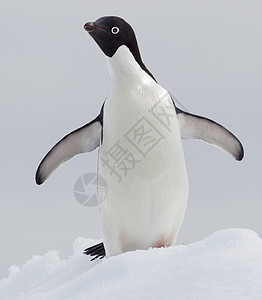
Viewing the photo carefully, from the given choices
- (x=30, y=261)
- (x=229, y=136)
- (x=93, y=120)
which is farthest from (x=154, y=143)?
(x=30, y=261)

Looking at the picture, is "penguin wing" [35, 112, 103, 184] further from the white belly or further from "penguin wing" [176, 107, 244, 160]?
"penguin wing" [176, 107, 244, 160]

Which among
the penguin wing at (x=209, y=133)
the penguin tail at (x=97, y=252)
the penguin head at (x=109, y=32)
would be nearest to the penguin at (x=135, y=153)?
the penguin head at (x=109, y=32)

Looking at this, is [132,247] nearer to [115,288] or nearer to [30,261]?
[115,288]

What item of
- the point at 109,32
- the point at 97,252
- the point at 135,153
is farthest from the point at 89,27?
the point at 97,252

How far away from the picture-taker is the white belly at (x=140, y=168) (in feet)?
8.37

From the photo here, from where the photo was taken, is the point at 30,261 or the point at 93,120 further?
the point at 30,261

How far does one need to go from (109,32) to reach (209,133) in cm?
80

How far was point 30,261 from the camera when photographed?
4.02 metres

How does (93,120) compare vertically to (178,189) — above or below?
above

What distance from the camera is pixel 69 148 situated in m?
2.91

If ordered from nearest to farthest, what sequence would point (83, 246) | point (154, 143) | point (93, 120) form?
point (154, 143)
point (93, 120)
point (83, 246)

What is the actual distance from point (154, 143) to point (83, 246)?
5.21 feet

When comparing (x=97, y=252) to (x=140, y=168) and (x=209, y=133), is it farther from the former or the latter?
(x=209, y=133)

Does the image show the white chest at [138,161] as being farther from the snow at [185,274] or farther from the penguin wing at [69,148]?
the snow at [185,274]
